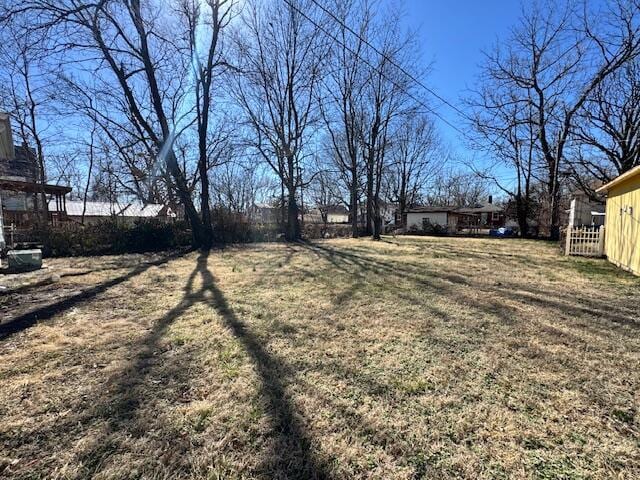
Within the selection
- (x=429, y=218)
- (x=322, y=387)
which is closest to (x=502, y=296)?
(x=322, y=387)

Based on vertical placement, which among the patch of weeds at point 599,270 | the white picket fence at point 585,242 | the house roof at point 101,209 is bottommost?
the patch of weeds at point 599,270

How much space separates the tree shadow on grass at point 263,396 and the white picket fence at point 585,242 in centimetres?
1107

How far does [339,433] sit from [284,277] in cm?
461

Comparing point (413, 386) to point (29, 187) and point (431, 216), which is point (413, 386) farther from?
point (431, 216)

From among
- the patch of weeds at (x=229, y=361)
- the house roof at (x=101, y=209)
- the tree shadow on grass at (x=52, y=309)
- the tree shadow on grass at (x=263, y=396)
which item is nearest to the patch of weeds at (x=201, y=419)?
the tree shadow on grass at (x=263, y=396)

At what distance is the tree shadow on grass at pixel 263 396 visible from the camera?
1558mm

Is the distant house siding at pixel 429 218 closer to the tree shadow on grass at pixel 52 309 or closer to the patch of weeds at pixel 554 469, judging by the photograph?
the tree shadow on grass at pixel 52 309

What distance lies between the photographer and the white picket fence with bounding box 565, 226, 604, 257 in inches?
375

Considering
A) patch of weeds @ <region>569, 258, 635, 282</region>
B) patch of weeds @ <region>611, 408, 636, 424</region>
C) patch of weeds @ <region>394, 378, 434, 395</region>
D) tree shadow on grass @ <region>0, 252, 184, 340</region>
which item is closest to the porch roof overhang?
tree shadow on grass @ <region>0, 252, 184, 340</region>

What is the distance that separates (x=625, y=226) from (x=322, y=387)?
911 cm

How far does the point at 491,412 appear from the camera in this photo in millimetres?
1983

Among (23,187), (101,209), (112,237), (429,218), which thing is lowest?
(112,237)

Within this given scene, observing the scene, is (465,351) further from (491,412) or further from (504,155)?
(504,155)

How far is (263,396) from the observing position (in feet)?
7.06
